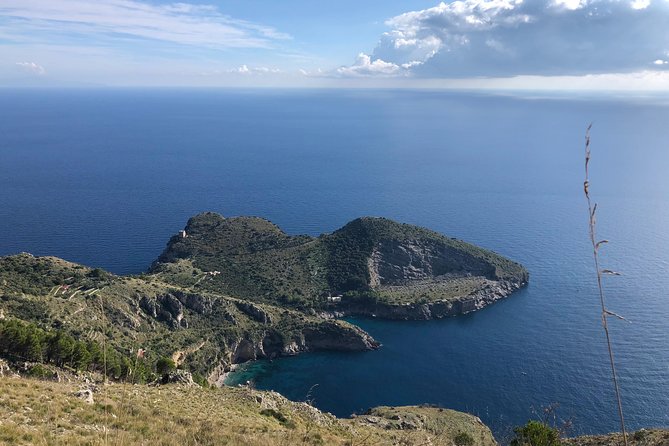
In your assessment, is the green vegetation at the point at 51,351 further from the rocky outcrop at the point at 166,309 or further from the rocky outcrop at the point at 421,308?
the rocky outcrop at the point at 421,308

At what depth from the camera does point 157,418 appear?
17.5 m

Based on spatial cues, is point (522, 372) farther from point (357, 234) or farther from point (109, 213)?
point (109, 213)

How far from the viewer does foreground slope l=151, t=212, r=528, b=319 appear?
3386 inches

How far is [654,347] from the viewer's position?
71.0m

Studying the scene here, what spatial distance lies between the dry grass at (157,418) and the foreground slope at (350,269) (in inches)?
2126

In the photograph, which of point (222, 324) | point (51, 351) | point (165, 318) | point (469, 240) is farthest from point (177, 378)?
point (469, 240)

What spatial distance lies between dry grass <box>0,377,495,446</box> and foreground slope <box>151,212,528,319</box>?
2126 inches

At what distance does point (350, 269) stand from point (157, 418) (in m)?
77.2

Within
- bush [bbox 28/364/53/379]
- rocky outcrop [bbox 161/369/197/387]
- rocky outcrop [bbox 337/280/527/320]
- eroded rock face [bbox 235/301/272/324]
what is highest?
bush [bbox 28/364/53/379]

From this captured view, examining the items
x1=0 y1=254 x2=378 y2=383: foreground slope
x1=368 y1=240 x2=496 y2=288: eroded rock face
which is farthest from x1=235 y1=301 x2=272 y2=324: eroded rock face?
x1=368 y1=240 x2=496 y2=288: eroded rock face

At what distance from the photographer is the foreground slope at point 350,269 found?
86000mm

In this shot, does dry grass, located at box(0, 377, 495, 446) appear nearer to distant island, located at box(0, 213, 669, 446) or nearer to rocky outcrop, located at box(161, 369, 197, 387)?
distant island, located at box(0, 213, 669, 446)

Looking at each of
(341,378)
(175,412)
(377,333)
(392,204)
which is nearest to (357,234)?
(377,333)

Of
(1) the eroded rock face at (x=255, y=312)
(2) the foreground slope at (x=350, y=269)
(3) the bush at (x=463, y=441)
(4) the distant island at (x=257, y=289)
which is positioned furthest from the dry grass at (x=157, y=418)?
(2) the foreground slope at (x=350, y=269)
